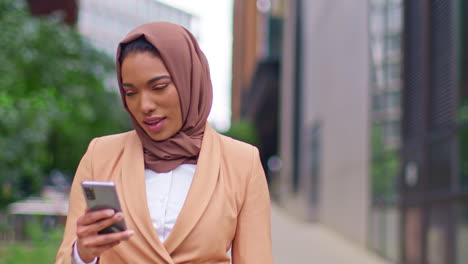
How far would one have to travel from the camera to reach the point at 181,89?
1.88 metres

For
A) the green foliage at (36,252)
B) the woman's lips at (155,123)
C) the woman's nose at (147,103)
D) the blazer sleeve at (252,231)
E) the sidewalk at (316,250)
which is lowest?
the sidewalk at (316,250)

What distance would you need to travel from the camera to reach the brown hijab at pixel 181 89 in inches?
73.5

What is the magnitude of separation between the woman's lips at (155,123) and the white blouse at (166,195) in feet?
0.46

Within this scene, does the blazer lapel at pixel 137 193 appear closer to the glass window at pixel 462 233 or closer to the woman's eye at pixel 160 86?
the woman's eye at pixel 160 86

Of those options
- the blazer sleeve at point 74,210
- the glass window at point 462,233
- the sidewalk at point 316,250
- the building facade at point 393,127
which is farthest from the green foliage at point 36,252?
the blazer sleeve at point 74,210

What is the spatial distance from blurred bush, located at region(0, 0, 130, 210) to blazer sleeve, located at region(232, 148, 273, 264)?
7.09 m

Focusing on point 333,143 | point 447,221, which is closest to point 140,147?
point 447,221

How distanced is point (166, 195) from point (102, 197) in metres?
0.31

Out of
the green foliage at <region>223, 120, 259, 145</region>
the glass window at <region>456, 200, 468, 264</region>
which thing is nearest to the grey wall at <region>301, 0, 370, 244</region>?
the glass window at <region>456, 200, 468, 264</region>

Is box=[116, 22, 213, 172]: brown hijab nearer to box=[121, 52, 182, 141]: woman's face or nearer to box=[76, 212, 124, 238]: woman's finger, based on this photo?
box=[121, 52, 182, 141]: woman's face

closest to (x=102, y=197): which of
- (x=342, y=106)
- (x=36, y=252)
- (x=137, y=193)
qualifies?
(x=137, y=193)

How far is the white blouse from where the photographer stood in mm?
1893

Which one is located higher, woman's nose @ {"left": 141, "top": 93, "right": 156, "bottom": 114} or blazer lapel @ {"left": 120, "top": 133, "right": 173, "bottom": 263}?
woman's nose @ {"left": 141, "top": 93, "right": 156, "bottom": 114}

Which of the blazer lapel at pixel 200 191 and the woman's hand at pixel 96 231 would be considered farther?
the blazer lapel at pixel 200 191
